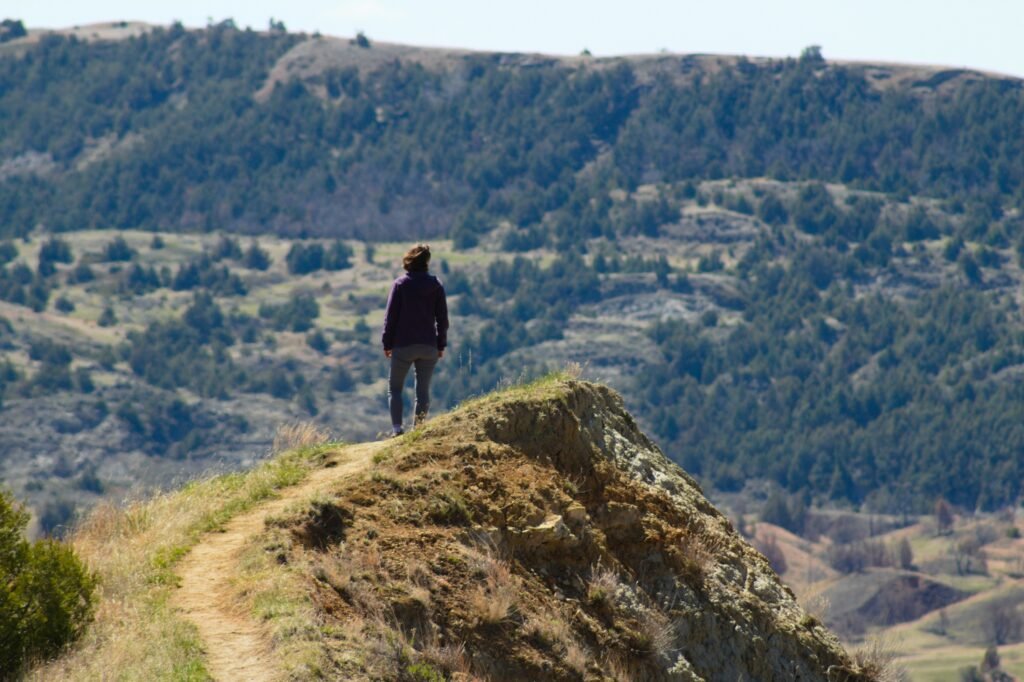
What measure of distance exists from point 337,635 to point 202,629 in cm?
96

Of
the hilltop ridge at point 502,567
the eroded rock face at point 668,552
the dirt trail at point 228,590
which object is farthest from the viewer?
the eroded rock face at point 668,552

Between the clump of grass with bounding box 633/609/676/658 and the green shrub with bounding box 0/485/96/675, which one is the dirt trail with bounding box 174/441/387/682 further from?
the clump of grass with bounding box 633/609/676/658

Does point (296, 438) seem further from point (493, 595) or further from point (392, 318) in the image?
point (493, 595)

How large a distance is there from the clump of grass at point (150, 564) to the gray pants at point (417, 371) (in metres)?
1.17

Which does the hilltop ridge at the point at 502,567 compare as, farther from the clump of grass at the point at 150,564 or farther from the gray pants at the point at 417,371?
the gray pants at the point at 417,371

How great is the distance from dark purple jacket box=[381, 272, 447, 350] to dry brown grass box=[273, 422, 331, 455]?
1.19 meters

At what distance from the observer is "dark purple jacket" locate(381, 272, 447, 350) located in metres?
17.2

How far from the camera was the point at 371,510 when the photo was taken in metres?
13.4

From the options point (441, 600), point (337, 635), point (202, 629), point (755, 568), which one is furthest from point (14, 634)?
point (755, 568)

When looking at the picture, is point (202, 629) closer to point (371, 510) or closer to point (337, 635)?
point (337, 635)

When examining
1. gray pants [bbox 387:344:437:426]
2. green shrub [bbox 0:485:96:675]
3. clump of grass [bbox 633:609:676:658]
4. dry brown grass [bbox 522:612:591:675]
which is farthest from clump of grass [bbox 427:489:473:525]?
gray pants [bbox 387:344:437:426]

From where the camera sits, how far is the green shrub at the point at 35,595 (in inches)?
470

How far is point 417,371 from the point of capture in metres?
17.6

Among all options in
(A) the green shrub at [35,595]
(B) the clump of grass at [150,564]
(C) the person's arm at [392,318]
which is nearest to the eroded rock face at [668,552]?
(B) the clump of grass at [150,564]
